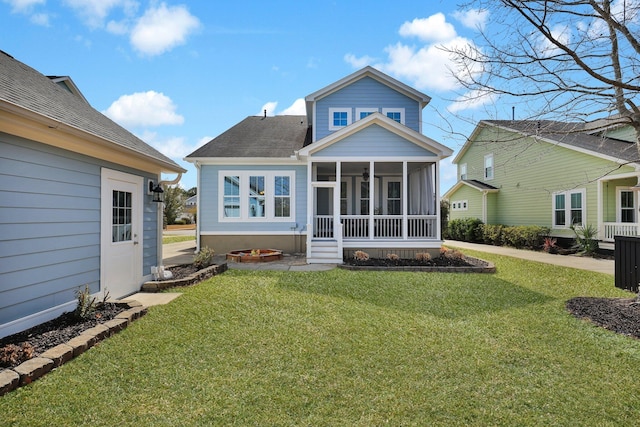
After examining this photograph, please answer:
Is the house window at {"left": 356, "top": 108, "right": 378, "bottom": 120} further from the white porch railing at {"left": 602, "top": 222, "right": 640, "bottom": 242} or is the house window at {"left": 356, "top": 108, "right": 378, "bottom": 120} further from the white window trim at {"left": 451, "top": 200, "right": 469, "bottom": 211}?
the white window trim at {"left": 451, "top": 200, "right": 469, "bottom": 211}

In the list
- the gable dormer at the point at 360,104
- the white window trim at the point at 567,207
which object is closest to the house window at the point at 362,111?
the gable dormer at the point at 360,104

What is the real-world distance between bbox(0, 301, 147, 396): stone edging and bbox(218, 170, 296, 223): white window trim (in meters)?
8.16

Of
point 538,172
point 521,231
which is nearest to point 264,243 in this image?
point 521,231

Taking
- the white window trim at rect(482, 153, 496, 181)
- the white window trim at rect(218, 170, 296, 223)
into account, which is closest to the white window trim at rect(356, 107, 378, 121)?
the white window trim at rect(218, 170, 296, 223)

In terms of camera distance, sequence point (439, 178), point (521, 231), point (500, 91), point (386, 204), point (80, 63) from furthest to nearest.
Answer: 1. point (521, 231)
2. point (386, 204)
3. point (439, 178)
4. point (80, 63)
5. point (500, 91)

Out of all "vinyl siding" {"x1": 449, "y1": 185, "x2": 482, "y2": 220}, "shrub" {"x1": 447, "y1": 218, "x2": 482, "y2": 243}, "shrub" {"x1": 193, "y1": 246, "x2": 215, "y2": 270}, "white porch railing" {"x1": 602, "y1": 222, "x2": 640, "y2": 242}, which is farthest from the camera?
"vinyl siding" {"x1": 449, "y1": 185, "x2": 482, "y2": 220}

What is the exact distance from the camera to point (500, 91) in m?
5.53

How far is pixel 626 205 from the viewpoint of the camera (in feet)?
44.6

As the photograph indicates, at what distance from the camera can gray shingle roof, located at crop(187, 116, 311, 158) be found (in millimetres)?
13227

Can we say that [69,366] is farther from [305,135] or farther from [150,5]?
[305,135]

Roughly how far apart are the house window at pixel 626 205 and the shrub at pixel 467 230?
673cm

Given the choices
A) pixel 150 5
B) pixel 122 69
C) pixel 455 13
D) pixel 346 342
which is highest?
pixel 150 5

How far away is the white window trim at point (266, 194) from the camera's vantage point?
13.2 meters

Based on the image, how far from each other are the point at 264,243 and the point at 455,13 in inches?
384
